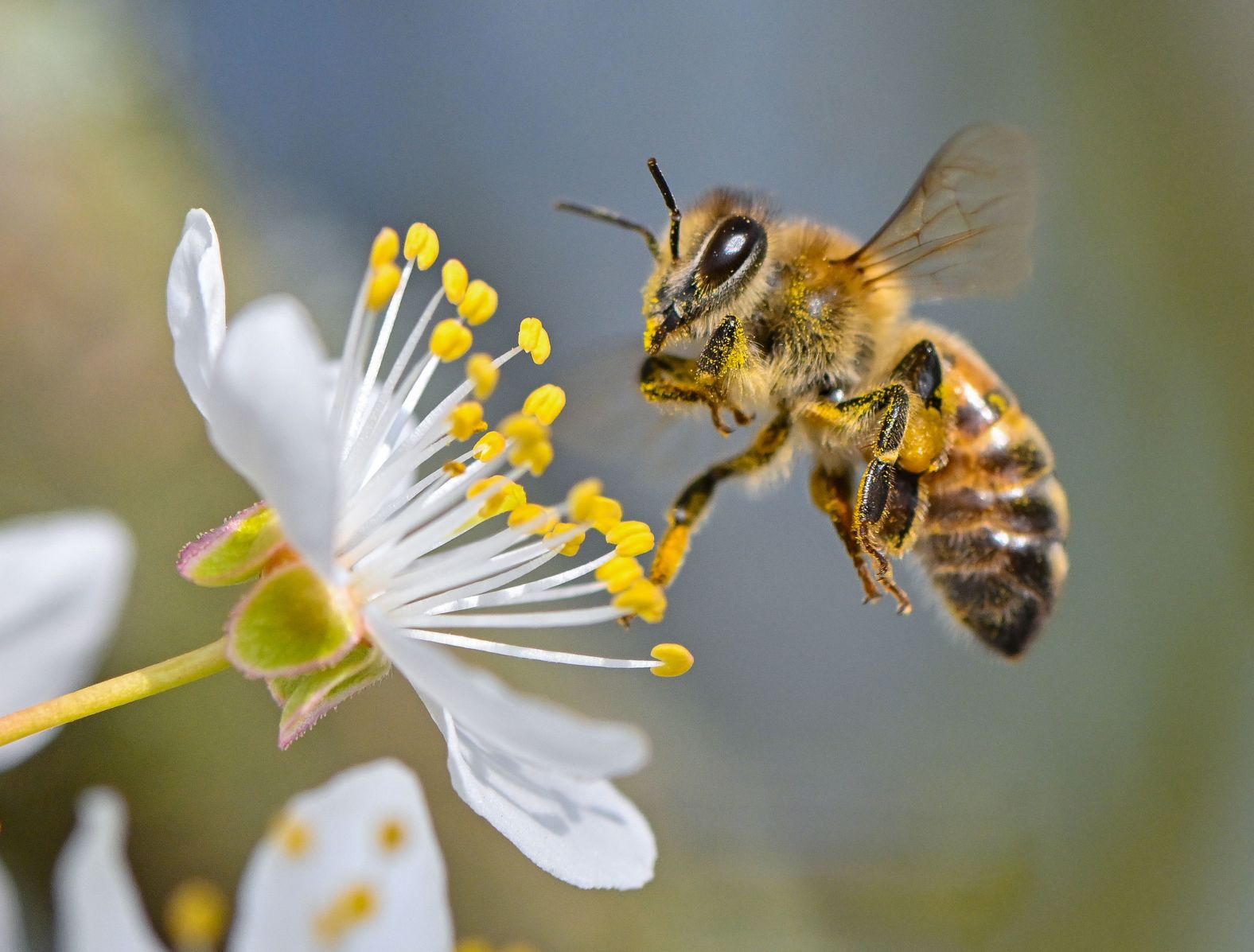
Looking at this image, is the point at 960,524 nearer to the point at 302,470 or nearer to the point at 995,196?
the point at 995,196

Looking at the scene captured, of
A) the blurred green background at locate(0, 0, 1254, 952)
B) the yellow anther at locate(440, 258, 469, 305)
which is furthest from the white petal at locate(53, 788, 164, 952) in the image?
the blurred green background at locate(0, 0, 1254, 952)

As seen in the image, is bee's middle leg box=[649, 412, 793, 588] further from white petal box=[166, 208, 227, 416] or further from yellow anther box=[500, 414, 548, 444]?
white petal box=[166, 208, 227, 416]

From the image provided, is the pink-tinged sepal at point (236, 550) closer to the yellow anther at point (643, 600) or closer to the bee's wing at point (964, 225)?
the yellow anther at point (643, 600)

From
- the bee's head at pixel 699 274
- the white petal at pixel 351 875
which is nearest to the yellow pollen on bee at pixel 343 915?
the white petal at pixel 351 875

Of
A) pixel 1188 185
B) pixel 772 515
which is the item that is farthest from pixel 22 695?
pixel 1188 185

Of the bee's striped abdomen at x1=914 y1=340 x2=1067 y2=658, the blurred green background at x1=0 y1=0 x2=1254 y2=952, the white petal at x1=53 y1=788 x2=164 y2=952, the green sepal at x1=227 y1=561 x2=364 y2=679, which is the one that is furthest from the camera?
the blurred green background at x1=0 y1=0 x2=1254 y2=952

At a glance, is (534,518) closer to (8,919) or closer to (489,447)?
(489,447)
